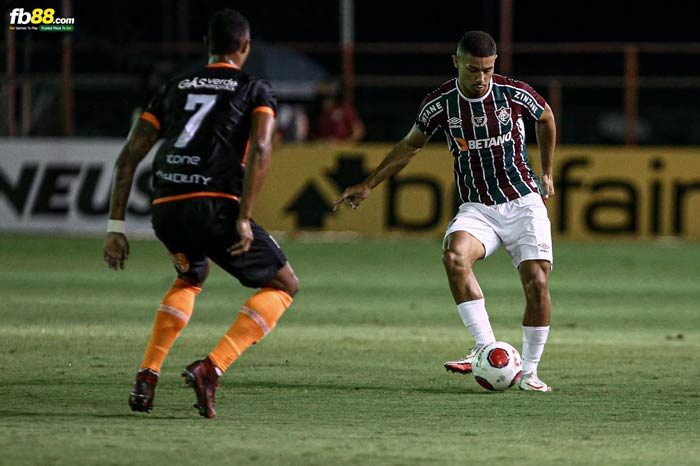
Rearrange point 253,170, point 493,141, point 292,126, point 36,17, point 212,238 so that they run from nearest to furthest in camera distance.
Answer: point 253,170, point 212,238, point 493,141, point 292,126, point 36,17

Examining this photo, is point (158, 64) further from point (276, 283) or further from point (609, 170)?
point (276, 283)

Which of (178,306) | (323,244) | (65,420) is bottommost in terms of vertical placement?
(323,244)

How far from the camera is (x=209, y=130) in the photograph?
24.3 ft

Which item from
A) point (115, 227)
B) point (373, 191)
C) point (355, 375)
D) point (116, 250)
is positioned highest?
point (115, 227)

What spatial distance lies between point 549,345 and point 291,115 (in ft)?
47.2

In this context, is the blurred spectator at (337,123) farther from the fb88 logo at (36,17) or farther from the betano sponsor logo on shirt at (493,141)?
the betano sponsor logo on shirt at (493,141)

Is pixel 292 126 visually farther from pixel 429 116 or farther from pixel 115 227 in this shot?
pixel 115 227

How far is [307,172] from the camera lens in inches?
849

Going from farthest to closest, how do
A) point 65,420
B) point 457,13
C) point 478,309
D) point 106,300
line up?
point 457,13, point 106,300, point 478,309, point 65,420

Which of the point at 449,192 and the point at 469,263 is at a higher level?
the point at 469,263

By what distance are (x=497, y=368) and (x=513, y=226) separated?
97cm

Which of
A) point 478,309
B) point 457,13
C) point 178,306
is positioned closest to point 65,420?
point 178,306

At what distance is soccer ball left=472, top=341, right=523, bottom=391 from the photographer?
8.53m

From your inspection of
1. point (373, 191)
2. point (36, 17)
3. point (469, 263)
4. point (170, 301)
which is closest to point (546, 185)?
point (469, 263)
